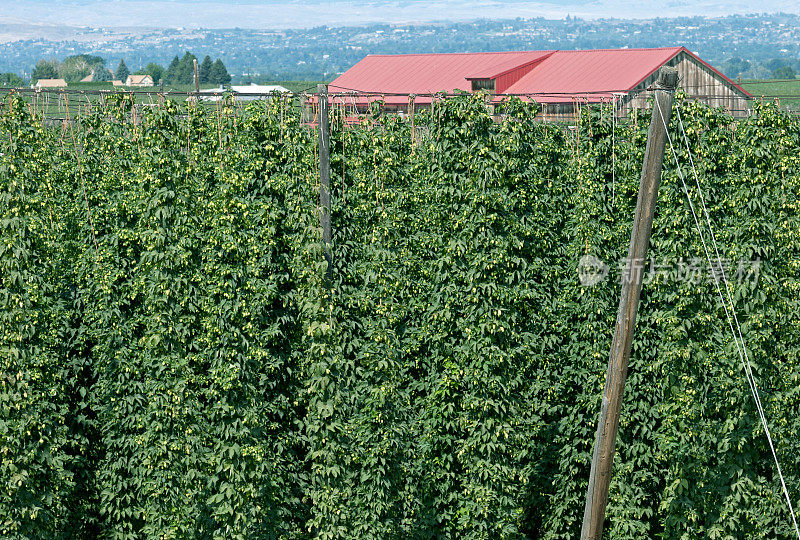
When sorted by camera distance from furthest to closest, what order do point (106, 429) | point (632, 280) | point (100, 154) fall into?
point (100, 154), point (106, 429), point (632, 280)

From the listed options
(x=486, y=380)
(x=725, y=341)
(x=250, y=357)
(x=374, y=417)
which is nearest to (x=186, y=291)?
(x=250, y=357)

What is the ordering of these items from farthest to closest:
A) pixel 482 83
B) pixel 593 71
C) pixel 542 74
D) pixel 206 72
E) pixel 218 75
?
1. pixel 218 75
2. pixel 206 72
3. pixel 542 74
4. pixel 482 83
5. pixel 593 71

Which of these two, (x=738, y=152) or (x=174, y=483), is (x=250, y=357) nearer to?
(x=174, y=483)

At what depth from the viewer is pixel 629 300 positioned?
368 inches

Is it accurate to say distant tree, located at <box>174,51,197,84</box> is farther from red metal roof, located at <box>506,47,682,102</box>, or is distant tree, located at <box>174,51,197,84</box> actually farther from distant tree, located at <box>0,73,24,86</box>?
red metal roof, located at <box>506,47,682,102</box>

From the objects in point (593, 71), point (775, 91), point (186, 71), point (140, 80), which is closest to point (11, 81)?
point (140, 80)

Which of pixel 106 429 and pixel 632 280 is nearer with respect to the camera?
pixel 632 280

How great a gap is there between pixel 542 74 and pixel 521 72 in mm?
1847

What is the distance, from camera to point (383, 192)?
1276 cm

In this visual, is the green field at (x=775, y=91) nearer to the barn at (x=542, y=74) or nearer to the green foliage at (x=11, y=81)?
the barn at (x=542, y=74)

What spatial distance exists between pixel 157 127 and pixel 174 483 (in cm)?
521

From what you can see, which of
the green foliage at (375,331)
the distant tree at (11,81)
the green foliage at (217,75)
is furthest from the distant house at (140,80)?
the green foliage at (375,331)

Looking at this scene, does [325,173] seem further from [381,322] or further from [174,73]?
[174,73]

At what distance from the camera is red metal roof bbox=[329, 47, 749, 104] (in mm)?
44812
